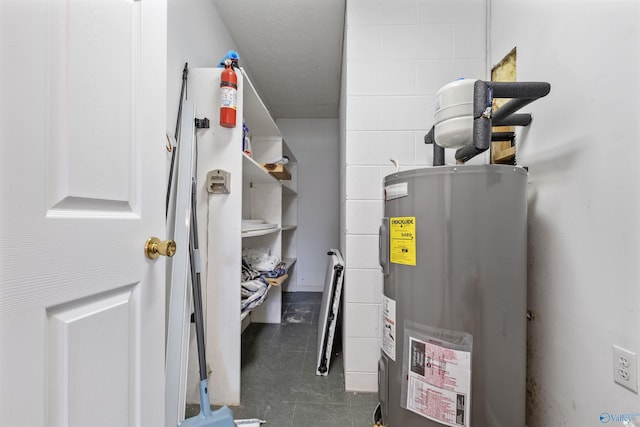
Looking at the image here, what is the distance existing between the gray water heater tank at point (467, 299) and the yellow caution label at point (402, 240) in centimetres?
1

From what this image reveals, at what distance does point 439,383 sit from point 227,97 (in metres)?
1.60

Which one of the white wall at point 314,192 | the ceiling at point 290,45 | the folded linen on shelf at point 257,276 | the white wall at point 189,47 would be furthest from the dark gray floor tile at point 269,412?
the ceiling at point 290,45

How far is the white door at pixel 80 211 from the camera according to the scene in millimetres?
434

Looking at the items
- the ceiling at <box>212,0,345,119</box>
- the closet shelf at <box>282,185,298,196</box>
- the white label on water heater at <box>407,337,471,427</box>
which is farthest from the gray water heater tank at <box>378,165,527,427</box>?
the closet shelf at <box>282,185,298,196</box>

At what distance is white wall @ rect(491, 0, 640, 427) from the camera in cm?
71

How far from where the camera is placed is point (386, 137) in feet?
4.92

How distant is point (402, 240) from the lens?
95 cm

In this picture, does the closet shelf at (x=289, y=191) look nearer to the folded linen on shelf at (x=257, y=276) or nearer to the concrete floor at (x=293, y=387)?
the folded linen on shelf at (x=257, y=276)

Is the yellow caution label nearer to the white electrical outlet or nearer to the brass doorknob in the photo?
the white electrical outlet

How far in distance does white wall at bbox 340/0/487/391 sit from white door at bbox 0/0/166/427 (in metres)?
1.02

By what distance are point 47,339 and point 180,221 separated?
825mm

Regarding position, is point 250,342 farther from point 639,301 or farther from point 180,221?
point 639,301

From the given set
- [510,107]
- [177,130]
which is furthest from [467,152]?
[177,130]

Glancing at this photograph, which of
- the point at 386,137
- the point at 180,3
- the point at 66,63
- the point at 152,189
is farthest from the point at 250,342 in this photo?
the point at 180,3
